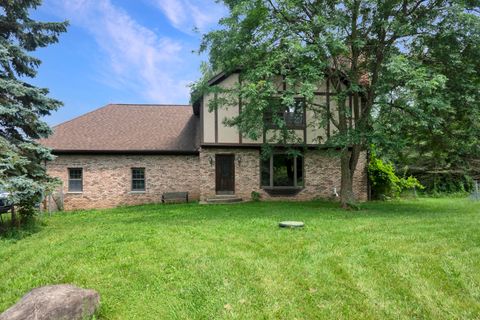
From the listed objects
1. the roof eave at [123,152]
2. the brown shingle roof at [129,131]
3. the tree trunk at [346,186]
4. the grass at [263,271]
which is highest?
the brown shingle roof at [129,131]

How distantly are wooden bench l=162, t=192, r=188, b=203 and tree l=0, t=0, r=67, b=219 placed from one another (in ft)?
25.0

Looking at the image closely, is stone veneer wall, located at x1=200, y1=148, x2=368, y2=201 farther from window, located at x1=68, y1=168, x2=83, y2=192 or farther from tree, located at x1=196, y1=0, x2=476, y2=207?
window, located at x1=68, y1=168, x2=83, y2=192

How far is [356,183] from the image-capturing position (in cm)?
1917

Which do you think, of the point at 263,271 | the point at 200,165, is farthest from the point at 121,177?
the point at 263,271

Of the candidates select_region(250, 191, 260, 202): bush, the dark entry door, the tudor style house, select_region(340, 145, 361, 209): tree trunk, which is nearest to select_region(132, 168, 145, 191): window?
the tudor style house

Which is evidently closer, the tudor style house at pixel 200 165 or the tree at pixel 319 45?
the tree at pixel 319 45

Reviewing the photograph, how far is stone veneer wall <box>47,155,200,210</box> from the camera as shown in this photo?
18344 mm

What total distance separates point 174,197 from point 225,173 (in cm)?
276

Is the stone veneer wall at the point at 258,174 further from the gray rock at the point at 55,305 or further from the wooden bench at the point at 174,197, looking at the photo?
the gray rock at the point at 55,305

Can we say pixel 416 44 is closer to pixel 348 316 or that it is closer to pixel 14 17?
pixel 348 316

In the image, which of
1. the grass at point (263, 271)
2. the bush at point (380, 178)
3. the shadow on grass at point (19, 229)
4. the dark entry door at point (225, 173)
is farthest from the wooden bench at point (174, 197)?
the bush at point (380, 178)

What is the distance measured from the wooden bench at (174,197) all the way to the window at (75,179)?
3933mm

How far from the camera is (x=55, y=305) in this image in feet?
15.8

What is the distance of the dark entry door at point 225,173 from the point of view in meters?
18.2
